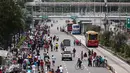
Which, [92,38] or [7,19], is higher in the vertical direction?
[7,19]

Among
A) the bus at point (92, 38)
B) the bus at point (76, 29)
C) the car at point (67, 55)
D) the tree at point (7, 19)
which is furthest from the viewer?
the bus at point (76, 29)

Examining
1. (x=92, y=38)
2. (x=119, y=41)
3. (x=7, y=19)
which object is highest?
(x=7, y=19)

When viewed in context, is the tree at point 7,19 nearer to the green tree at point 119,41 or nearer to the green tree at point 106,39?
the green tree at point 119,41

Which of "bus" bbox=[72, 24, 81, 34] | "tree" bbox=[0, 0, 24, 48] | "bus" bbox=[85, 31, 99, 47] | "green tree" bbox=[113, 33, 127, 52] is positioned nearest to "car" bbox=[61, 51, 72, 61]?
"tree" bbox=[0, 0, 24, 48]

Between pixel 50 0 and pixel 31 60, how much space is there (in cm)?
11496

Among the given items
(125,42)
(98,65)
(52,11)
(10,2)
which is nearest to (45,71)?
(98,65)

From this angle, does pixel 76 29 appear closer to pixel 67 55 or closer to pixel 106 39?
pixel 106 39

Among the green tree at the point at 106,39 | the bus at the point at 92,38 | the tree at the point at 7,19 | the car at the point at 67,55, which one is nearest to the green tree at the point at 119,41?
the bus at the point at 92,38

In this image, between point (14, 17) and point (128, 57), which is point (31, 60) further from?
point (128, 57)

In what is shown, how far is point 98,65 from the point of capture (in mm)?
45750

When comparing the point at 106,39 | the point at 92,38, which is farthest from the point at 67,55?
the point at 106,39

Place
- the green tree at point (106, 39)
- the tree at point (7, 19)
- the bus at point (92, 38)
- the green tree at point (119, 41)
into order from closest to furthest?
the tree at point (7, 19) < the green tree at point (119, 41) < the bus at point (92, 38) < the green tree at point (106, 39)

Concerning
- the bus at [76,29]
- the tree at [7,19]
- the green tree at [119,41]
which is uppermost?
the tree at [7,19]

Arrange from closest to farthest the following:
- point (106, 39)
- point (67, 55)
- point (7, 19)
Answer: point (67, 55) < point (7, 19) < point (106, 39)
